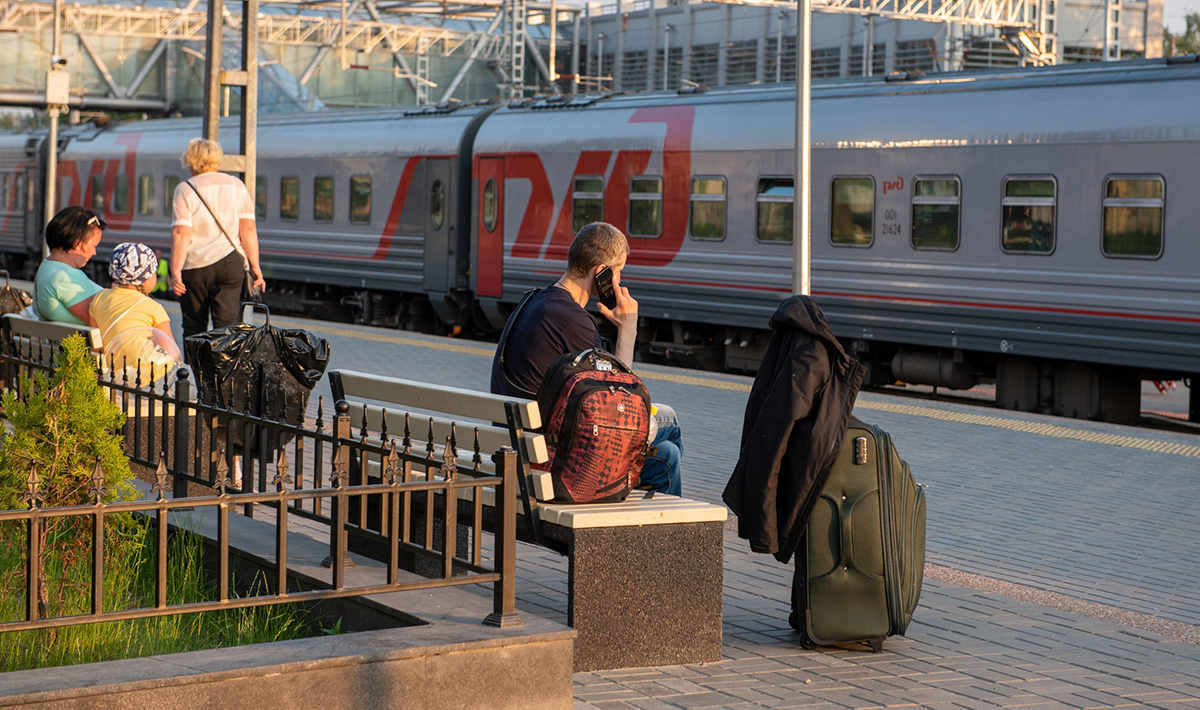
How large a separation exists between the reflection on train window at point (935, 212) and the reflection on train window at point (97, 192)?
2041 cm

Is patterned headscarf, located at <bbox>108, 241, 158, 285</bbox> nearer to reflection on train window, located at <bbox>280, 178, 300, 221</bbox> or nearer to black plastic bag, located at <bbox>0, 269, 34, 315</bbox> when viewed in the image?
black plastic bag, located at <bbox>0, 269, 34, 315</bbox>

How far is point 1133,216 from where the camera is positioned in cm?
1338

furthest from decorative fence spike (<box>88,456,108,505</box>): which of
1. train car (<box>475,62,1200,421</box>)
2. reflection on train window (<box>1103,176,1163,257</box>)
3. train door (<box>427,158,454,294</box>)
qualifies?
train door (<box>427,158,454,294</box>)

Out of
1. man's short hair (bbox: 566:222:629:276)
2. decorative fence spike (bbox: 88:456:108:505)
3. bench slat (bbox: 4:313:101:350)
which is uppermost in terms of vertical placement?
man's short hair (bbox: 566:222:629:276)

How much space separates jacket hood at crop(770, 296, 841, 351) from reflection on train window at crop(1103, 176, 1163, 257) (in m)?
8.64

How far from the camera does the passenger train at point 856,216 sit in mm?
13484

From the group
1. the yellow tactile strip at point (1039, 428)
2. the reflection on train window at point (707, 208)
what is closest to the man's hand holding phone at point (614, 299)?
the yellow tactile strip at point (1039, 428)

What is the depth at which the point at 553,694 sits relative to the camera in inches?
178

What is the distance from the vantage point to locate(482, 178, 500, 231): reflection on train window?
20234 millimetres

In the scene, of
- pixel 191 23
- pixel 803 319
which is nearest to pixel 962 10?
pixel 191 23

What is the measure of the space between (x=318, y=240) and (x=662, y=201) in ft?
26.0

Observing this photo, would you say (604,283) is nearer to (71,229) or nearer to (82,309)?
(82,309)

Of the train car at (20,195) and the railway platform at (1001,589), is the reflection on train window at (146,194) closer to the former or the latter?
the train car at (20,195)

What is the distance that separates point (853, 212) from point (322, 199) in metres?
10.6
